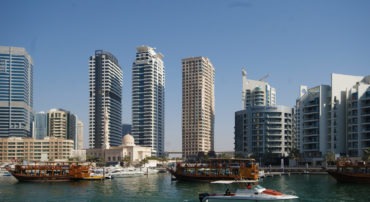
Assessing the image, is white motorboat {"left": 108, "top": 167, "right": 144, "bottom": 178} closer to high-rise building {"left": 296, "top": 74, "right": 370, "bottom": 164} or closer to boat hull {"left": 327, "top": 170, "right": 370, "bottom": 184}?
high-rise building {"left": 296, "top": 74, "right": 370, "bottom": 164}

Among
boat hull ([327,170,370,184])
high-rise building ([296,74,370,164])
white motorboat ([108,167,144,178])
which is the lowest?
white motorboat ([108,167,144,178])

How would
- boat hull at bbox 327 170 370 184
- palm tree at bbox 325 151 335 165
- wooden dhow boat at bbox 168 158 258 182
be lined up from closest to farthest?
boat hull at bbox 327 170 370 184, wooden dhow boat at bbox 168 158 258 182, palm tree at bbox 325 151 335 165

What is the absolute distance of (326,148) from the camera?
171625mm

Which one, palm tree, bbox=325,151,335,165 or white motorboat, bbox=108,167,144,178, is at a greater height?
palm tree, bbox=325,151,335,165

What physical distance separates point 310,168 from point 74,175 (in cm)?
7840

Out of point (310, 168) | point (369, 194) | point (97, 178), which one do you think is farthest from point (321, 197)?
point (310, 168)

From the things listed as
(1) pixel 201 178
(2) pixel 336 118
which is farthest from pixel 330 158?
(1) pixel 201 178

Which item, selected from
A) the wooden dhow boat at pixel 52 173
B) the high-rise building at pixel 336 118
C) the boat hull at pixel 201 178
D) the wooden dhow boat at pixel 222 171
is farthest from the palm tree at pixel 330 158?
the wooden dhow boat at pixel 52 173

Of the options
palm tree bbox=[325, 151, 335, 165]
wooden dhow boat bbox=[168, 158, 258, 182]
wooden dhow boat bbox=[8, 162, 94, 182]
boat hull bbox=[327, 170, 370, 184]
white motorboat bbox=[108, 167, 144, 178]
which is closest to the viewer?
boat hull bbox=[327, 170, 370, 184]

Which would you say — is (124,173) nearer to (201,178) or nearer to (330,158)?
(201,178)

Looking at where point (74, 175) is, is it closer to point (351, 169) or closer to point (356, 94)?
point (351, 169)

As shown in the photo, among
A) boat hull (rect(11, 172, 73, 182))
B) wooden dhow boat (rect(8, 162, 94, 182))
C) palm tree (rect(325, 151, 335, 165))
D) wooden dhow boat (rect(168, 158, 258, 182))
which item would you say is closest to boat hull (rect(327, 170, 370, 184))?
wooden dhow boat (rect(168, 158, 258, 182))

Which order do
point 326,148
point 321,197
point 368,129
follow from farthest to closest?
point 326,148
point 368,129
point 321,197

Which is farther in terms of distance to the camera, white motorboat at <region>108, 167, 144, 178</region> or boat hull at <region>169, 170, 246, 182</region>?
white motorboat at <region>108, 167, 144, 178</region>
